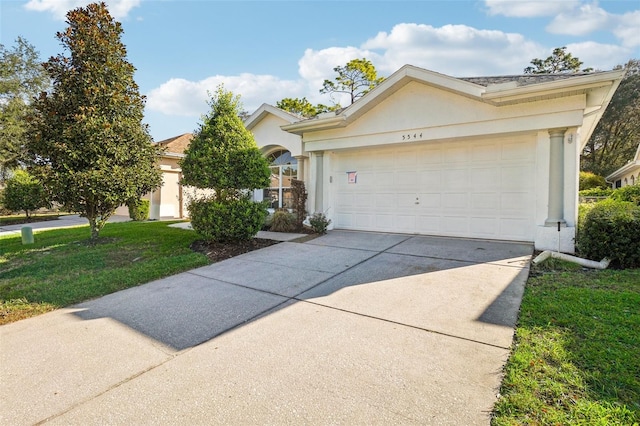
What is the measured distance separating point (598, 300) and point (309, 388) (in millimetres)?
4002

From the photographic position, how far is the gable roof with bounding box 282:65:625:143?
636cm

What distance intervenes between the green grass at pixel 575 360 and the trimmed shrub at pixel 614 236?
1260mm

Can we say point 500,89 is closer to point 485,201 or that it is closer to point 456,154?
point 456,154

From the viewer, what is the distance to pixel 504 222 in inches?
314

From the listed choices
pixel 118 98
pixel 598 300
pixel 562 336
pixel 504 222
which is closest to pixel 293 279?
pixel 562 336

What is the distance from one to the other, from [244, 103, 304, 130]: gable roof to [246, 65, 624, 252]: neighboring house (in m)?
1.32

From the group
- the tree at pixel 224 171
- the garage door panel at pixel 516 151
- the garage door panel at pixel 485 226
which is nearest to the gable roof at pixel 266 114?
the tree at pixel 224 171

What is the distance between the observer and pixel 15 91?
22.2 meters

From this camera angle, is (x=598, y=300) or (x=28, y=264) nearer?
(x=598, y=300)

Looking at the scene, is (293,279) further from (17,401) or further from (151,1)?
(151,1)

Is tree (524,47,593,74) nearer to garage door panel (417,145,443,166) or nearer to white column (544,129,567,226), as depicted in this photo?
garage door panel (417,145,443,166)

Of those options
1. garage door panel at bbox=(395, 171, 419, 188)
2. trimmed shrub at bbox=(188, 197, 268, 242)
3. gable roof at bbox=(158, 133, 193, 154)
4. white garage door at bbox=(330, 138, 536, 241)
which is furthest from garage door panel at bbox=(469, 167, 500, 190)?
gable roof at bbox=(158, 133, 193, 154)

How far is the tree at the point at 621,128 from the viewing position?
105 ft

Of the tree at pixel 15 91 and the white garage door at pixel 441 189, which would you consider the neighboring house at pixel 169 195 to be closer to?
the white garage door at pixel 441 189
